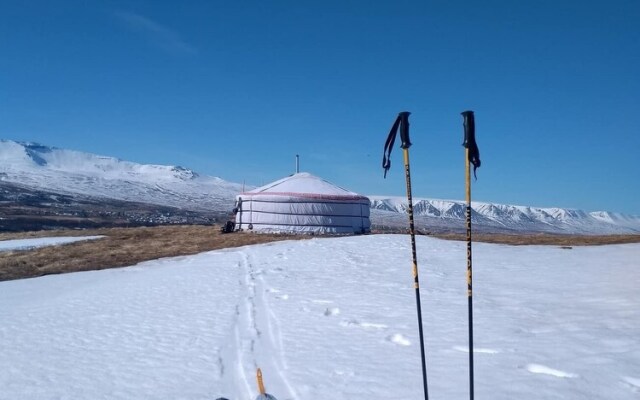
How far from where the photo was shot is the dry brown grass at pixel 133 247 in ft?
52.1

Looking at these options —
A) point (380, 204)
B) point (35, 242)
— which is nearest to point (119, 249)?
point (35, 242)

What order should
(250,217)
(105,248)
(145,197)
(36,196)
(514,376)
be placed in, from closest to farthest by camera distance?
1. (514,376)
2. (105,248)
3. (250,217)
4. (36,196)
5. (145,197)

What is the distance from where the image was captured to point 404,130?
392 centimetres

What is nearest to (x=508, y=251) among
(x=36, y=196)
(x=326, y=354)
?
(x=326, y=354)

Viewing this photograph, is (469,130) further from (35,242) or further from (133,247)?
(35,242)

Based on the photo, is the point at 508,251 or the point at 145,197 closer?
the point at 508,251

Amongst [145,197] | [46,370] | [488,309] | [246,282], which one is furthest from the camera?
[145,197]

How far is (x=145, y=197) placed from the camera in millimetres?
138125

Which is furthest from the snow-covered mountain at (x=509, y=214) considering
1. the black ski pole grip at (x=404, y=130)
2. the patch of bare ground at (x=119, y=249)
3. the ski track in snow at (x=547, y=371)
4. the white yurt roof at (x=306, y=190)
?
the black ski pole grip at (x=404, y=130)

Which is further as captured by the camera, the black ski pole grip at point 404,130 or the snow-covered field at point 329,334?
the snow-covered field at point 329,334

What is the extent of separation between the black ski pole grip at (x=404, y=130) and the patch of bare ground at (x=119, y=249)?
13623mm

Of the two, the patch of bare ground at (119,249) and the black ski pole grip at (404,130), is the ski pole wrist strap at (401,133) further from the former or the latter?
the patch of bare ground at (119,249)

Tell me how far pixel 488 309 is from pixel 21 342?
5710 millimetres

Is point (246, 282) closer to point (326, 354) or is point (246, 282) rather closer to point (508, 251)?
point (326, 354)
